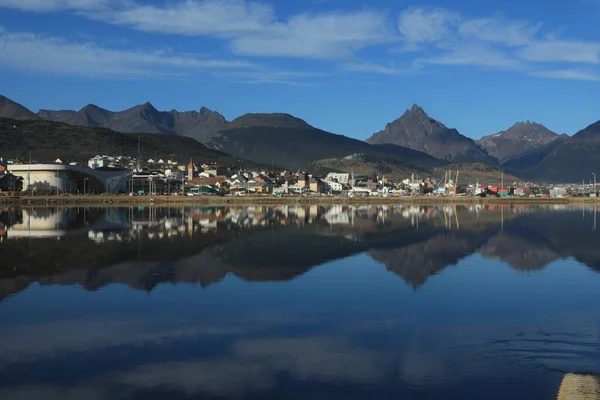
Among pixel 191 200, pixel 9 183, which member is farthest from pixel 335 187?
pixel 9 183

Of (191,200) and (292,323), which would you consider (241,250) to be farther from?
(191,200)

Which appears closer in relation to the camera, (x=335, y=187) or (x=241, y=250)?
(x=241, y=250)

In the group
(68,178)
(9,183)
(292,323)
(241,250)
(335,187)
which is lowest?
(292,323)

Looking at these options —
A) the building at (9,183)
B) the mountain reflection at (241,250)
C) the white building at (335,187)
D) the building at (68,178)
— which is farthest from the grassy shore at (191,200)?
the mountain reflection at (241,250)

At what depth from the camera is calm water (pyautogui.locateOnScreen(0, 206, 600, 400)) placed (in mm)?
9781

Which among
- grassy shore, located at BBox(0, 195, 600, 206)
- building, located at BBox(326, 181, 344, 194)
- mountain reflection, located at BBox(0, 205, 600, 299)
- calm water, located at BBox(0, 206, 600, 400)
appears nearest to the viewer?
calm water, located at BBox(0, 206, 600, 400)

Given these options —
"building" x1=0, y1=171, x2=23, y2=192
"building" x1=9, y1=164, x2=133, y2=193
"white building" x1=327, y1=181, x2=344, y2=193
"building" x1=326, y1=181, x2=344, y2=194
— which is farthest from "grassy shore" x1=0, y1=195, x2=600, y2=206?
"white building" x1=327, y1=181, x2=344, y2=193

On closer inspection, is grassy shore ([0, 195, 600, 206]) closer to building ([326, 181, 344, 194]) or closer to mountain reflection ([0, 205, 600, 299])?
building ([326, 181, 344, 194])

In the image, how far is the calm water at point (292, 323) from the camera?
9781 millimetres

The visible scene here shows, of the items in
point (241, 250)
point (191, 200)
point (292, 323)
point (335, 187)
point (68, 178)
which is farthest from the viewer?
point (335, 187)

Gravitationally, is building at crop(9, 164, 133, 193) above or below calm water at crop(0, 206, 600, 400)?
above

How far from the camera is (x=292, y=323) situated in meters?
13.7

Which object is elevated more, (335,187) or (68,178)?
(68,178)

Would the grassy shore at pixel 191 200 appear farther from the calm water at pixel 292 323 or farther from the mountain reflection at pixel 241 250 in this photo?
the calm water at pixel 292 323
